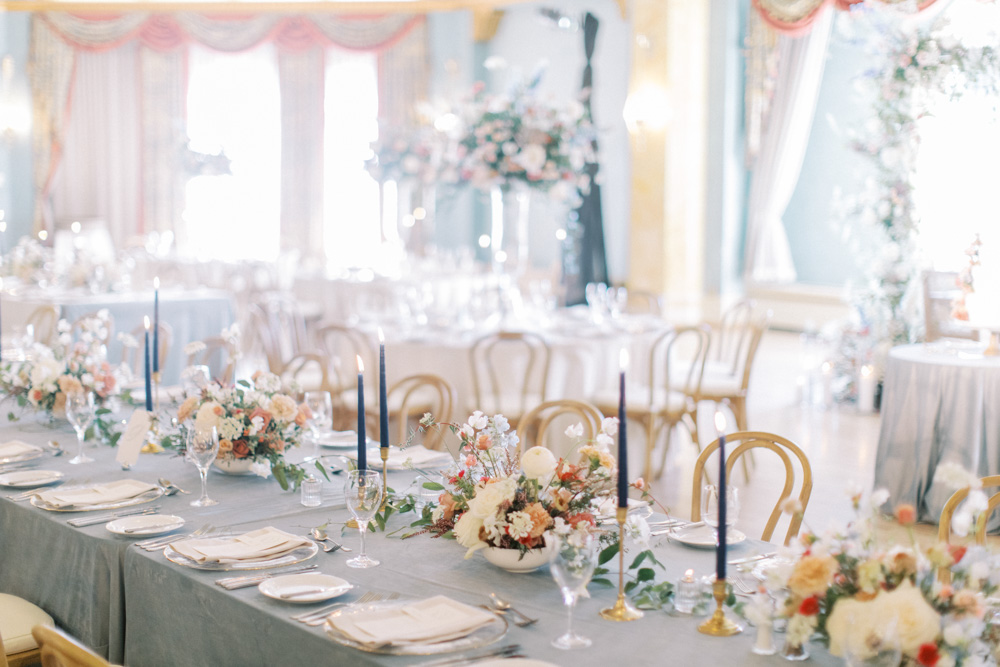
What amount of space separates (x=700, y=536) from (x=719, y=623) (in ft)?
1.88

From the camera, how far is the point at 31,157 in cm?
1259

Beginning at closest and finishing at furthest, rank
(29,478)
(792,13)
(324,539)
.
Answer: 1. (324,539)
2. (29,478)
3. (792,13)

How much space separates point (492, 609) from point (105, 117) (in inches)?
493

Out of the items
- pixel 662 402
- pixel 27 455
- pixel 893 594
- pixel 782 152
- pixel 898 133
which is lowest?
pixel 662 402

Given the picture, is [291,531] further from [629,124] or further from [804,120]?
[804,120]

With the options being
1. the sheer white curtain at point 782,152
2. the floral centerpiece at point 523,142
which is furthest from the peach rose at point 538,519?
the sheer white curtain at point 782,152

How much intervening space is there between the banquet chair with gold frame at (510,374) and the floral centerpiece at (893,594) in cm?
361

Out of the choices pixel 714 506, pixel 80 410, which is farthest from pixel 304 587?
pixel 80 410

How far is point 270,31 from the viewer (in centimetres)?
1306

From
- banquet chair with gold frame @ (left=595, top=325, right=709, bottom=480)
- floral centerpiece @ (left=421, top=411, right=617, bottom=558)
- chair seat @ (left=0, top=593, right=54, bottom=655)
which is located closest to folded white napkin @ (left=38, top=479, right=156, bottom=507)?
chair seat @ (left=0, top=593, right=54, bottom=655)

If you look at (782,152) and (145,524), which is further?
(782,152)

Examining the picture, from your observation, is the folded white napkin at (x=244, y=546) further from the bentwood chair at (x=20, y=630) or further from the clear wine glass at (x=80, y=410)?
the clear wine glass at (x=80, y=410)

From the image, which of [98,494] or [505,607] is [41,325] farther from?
[505,607]

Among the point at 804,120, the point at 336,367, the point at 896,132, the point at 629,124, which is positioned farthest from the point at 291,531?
the point at 804,120
